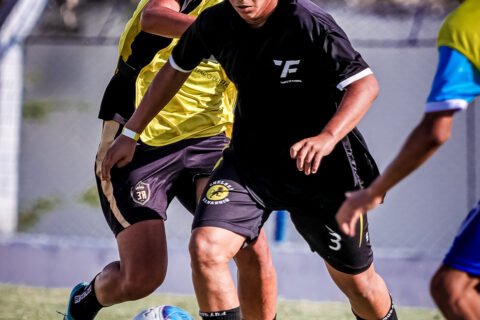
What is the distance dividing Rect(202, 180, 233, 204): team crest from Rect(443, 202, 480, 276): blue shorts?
132 centimetres

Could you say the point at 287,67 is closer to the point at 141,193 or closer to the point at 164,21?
the point at 164,21

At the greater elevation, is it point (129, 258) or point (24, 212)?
point (129, 258)

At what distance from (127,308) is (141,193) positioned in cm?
232

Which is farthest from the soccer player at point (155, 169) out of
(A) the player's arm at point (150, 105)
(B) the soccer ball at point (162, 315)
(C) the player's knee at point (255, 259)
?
(A) the player's arm at point (150, 105)

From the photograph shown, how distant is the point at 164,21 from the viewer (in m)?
4.77

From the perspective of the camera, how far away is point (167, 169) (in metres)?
5.19

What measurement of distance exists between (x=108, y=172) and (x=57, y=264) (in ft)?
13.3

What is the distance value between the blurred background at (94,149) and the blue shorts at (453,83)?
4855mm

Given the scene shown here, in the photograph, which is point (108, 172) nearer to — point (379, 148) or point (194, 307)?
point (194, 307)

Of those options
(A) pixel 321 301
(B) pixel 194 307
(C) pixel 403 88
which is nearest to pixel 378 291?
(B) pixel 194 307

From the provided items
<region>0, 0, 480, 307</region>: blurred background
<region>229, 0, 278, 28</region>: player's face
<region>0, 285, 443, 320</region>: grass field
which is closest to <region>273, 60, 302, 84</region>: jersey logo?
<region>229, 0, 278, 28</region>: player's face

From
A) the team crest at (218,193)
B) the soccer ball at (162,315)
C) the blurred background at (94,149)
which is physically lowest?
the blurred background at (94,149)

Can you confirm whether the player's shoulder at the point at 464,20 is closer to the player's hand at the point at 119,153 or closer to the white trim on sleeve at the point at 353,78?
the white trim on sleeve at the point at 353,78

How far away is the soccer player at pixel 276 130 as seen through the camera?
4359 mm
